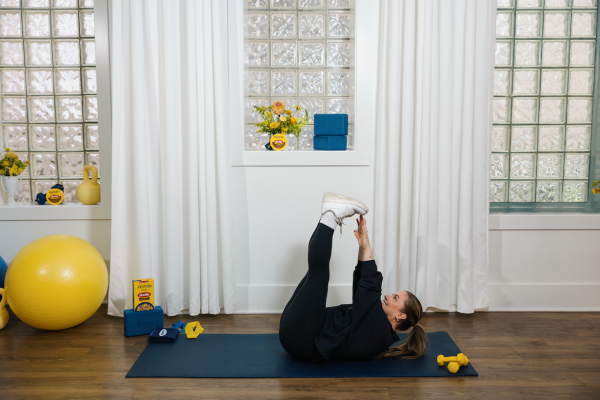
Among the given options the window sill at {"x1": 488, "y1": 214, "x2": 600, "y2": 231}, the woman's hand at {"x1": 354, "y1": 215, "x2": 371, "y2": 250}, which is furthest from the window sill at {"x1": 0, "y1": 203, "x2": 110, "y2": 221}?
the window sill at {"x1": 488, "y1": 214, "x2": 600, "y2": 231}

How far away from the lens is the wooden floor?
174cm

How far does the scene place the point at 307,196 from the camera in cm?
262

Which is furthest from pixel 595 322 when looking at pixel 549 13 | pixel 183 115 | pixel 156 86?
pixel 156 86

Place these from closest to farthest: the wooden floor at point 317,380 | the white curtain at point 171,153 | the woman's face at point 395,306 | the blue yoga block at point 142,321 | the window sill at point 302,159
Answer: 1. the wooden floor at point 317,380
2. the woman's face at point 395,306
3. the blue yoga block at point 142,321
4. the white curtain at point 171,153
5. the window sill at point 302,159

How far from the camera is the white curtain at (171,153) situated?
2.43 metres

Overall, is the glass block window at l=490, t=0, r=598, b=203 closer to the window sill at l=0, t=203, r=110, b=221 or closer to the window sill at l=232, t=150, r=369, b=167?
the window sill at l=232, t=150, r=369, b=167

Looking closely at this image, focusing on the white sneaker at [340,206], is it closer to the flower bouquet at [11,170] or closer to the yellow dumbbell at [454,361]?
the yellow dumbbell at [454,361]

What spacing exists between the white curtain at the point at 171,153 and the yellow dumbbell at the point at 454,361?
123 cm

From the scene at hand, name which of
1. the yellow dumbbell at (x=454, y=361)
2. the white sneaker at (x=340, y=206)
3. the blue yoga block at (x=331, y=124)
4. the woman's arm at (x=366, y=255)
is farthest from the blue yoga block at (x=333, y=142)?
the yellow dumbbell at (x=454, y=361)

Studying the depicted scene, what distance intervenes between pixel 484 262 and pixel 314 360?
126cm

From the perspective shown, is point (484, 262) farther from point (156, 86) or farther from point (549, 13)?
point (156, 86)

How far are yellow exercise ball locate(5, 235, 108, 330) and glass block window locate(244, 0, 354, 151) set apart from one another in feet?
3.90

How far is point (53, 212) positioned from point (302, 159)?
1.60 metres

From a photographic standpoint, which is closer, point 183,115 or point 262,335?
point 262,335
